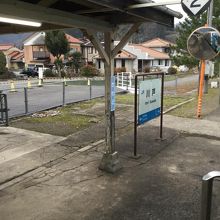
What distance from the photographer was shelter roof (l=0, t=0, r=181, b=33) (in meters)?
4.41

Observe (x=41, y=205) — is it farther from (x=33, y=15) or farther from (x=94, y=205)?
(x=33, y=15)

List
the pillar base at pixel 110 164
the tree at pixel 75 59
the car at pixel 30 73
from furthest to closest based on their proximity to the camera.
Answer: the tree at pixel 75 59 → the car at pixel 30 73 → the pillar base at pixel 110 164

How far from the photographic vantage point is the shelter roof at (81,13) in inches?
174

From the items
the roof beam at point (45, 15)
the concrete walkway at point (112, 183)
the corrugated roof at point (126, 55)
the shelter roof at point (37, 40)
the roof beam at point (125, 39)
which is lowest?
the concrete walkway at point (112, 183)

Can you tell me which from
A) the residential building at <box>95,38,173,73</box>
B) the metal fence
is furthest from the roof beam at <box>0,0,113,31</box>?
the residential building at <box>95,38,173,73</box>

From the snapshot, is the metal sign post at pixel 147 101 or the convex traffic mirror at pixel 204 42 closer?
the metal sign post at pixel 147 101

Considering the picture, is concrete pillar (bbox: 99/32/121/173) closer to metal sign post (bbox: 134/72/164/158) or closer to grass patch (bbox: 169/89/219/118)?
metal sign post (bbox: 134/72/164/158)

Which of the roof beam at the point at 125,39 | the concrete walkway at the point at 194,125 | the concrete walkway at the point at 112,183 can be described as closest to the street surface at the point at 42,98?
the concrete walkway at the point at 194,125

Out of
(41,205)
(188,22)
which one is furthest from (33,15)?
(188,22)

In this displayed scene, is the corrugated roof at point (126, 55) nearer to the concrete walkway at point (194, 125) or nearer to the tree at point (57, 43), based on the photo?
the tree at point (57, 43)

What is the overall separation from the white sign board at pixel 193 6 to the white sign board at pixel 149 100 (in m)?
2.41

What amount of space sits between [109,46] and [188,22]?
17902 millimetres

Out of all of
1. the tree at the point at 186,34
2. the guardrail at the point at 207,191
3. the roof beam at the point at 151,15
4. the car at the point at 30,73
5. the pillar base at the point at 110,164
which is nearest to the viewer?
the guardrail at the point at 207,191

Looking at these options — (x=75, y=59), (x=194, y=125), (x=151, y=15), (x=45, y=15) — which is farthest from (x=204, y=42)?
(x=75, y=59)
